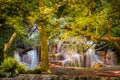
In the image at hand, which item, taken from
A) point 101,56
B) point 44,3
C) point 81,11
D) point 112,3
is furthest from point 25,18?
point 101,56

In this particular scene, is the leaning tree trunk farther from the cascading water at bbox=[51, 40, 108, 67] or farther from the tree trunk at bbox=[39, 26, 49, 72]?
the cascading water at bbox=[51, 40, 108, 67]

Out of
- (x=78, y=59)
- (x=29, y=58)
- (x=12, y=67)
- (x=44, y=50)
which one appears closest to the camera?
(x=12, y=67)

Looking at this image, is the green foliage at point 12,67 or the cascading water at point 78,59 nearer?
the green foliage at point 12,67

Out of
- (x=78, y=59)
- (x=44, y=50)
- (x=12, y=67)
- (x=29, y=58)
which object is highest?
(x=44, y=50)

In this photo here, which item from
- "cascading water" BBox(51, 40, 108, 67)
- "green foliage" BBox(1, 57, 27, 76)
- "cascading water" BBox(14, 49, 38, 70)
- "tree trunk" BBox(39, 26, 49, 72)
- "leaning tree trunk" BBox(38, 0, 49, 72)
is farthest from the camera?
"cascading water" BBox(51, 40, 108, 67)

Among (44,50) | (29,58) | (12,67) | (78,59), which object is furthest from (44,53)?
(78,59)

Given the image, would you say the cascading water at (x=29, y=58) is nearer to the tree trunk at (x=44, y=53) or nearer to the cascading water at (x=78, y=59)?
the cascading water at (x=78, y=59)

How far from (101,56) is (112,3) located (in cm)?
1609

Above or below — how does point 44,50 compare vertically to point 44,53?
above

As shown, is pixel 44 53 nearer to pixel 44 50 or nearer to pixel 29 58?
pixel 44 50

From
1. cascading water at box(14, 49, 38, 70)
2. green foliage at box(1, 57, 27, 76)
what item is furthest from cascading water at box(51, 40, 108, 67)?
green foliage at box(1, 57, 27, 76)

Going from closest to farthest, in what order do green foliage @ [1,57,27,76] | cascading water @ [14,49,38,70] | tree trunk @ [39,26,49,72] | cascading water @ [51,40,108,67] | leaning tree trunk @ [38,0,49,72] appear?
green foliage @ [1,57,27,76], leaning tree trunk @ [38,0,49,72], tree trunk @ [39,26,49,72], cascading water @ [14,49,38,70], cascading water @ [51,40,108,67]

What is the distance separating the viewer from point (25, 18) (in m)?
16.0

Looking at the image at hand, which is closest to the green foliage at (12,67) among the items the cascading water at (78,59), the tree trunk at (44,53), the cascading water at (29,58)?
the tree trunk at (44,53)
